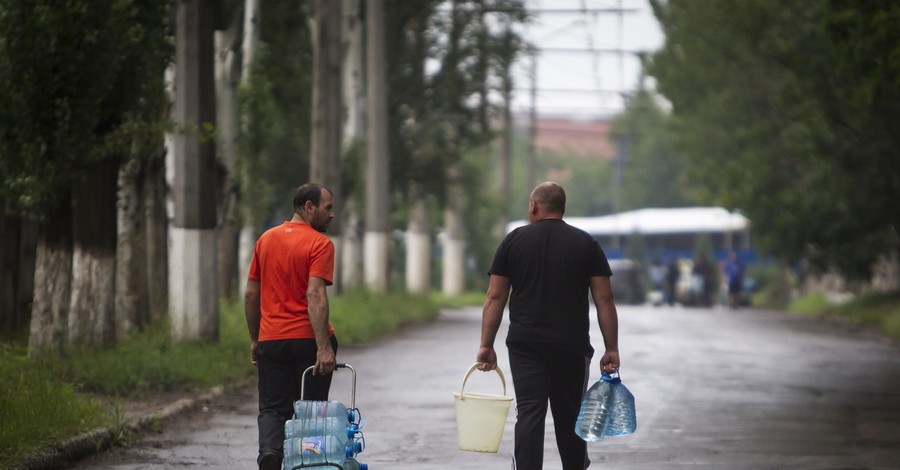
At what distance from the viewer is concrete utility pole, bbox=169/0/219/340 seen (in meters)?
17.9

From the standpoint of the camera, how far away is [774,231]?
42469 mm

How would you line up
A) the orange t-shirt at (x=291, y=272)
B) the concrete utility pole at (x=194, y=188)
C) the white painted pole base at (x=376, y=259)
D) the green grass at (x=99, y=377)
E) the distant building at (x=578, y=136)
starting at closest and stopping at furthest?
the orange t-shirt at (x=291, y=272), the green grass at (x=99, y=377), the concrete utility pole at (x=194, y=188), the white painted pole base at (x=376, y=259), the distant building at (x=578, y=136)

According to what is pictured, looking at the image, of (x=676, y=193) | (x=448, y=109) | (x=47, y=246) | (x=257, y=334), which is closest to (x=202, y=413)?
(x=47, y=246)

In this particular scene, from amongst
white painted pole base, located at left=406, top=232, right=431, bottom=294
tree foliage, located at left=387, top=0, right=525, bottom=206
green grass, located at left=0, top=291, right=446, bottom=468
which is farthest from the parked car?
green grass, located at left=0, top=291, right=446, bottom=468

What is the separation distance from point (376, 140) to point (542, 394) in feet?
81.6

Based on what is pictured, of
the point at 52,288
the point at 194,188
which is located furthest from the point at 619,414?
the point at 194,188

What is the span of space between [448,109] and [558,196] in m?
32.7

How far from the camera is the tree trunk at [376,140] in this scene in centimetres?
3350

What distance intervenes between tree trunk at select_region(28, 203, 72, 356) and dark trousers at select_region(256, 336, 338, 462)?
700 centimetres

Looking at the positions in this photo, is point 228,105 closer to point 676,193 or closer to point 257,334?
point 257,334

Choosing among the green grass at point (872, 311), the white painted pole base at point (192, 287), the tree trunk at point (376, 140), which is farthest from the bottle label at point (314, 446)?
the tree trunk at point (376, 140)

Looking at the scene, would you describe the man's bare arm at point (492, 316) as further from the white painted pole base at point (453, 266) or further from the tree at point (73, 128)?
the white painted pole base at point (453, 266)

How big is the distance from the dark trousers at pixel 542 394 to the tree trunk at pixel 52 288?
7678 millimetres

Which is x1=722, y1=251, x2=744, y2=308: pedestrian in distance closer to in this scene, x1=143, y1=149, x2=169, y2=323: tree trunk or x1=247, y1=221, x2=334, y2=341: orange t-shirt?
x1=143, y1=149, x2=169, y2=323: tree trunk
